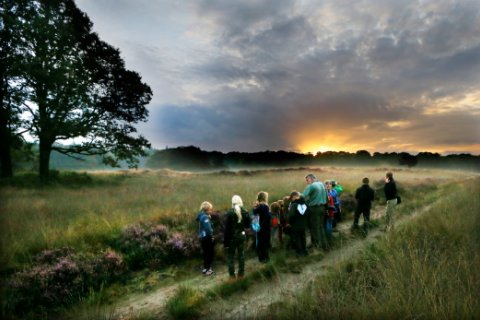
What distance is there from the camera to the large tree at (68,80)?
9391 mm

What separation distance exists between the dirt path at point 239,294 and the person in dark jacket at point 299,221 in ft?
2.19

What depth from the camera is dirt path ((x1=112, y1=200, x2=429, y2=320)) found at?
5172mm

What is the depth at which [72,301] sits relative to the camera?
19.7ft

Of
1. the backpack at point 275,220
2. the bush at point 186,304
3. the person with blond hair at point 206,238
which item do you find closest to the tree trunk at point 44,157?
the person with blond hair at point 206,238

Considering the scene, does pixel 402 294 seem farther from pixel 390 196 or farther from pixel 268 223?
pixel 390 196

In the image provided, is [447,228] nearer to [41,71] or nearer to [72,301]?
[72,301]

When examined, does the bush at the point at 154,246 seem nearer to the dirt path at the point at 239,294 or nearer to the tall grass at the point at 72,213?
the tall grass at the point at 72,213

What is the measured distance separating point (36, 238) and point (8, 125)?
3869mm

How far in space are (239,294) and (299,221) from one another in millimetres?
3259

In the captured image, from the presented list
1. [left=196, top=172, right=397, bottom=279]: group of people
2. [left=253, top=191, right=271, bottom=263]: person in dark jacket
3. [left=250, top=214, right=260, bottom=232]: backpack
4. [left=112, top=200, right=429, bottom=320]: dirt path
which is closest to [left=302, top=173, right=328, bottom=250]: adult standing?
[left=196, top=172, right=397, bottom=279]: group of people

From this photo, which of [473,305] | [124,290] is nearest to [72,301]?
[124,290]

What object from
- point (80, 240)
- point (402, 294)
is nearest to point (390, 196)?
point (402, 294)

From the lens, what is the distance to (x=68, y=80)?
33.8 ft

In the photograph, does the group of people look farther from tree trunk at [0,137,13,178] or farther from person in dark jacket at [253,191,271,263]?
tree trunk at [0,137,13,178]
